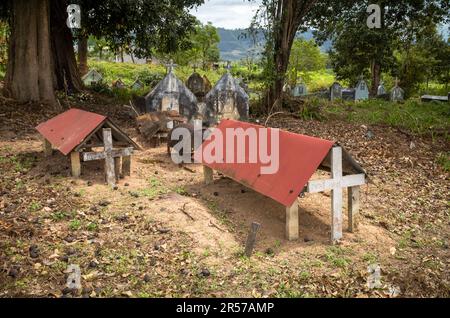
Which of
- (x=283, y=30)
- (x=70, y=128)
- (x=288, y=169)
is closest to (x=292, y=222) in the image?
(x=288, y=169)

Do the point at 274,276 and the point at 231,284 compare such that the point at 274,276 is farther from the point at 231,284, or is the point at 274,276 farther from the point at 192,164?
the point at 192,164

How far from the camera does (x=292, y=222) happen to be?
6719mm

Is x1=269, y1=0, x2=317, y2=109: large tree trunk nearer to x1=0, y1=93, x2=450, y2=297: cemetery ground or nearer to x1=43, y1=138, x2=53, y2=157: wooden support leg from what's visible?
x1=0, y1=93, x2=450, y2=297: cemetery ground

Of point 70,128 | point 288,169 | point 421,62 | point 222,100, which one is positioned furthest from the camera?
point 421,62

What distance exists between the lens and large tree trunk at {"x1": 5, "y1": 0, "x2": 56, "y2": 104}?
15.6 meters

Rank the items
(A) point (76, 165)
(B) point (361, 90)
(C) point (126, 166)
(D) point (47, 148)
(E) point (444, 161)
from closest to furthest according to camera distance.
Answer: (A) point (76, 165) → (C) point (126, 166) → (D) point (47, 148) → (E) point (444, 161) → (B) point (361, 90)

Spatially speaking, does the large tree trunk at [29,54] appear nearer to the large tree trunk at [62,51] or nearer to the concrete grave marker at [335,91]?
the large tree trunk at [62,51]

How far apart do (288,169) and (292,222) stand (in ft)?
2.89

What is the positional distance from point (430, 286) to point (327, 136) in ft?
31.6

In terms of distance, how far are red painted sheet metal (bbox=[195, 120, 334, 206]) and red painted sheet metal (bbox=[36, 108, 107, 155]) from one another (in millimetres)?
3152

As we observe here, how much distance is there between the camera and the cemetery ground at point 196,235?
17.9 ft

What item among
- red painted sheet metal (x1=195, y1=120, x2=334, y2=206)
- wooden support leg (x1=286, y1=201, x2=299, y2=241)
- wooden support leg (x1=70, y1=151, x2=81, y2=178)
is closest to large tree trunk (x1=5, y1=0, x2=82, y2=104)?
wooden support leg (x1=70, y1=151, x2=81, y2=178)

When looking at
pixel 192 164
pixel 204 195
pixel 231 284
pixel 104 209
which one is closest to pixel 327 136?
pixel 192 164

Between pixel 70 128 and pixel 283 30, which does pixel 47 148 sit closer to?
pixel 70 128
